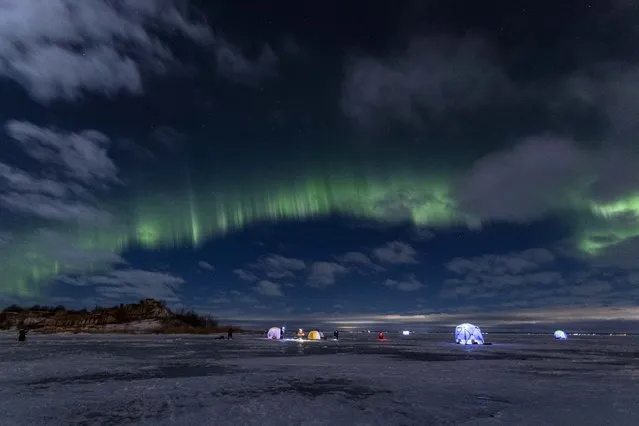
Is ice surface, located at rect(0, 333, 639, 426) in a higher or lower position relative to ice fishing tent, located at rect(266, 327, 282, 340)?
higher

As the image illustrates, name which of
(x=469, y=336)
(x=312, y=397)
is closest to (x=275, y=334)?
(x=469, y=336)

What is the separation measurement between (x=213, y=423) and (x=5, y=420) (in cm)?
612

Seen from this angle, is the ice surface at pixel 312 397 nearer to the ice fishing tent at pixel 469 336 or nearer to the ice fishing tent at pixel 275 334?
the ice fishing tent at pixel 469 336

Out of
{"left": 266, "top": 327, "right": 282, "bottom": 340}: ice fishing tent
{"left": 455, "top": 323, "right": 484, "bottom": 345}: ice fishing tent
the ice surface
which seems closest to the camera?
the ice surface

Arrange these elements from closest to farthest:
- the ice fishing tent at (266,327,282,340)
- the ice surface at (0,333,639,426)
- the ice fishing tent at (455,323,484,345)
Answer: the ice surface at (0,333,639,426) → the ice fishing tent at (455,323,484,345) → the ice fishing tent at (266,327,282,340)

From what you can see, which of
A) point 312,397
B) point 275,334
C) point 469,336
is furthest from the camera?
point 275,334

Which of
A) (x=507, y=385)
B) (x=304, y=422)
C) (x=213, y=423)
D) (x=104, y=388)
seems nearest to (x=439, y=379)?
(x=507, y=385)

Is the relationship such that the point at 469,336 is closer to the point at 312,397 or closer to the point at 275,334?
the point at 275,334

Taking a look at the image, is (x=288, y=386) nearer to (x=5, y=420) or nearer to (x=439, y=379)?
(x=439, y=379)

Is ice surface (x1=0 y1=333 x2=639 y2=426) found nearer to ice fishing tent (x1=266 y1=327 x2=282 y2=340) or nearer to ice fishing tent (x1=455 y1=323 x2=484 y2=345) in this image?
ice fishing tent (x1=455 y1=323 x2=484 y2=345)

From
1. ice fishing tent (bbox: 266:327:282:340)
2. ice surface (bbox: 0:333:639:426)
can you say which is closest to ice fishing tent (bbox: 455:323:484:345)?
ice fishing tent (bbox: 266:327:282:340)

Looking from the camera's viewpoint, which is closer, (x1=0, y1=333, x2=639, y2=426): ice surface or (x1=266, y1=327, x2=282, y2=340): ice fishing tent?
(x1=0, y1=333, x2=639, y2=426): ice surface

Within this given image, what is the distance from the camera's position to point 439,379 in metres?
23.6

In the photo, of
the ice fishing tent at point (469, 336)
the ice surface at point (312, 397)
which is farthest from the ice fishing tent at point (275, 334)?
the ice surface at point (312, 397)
